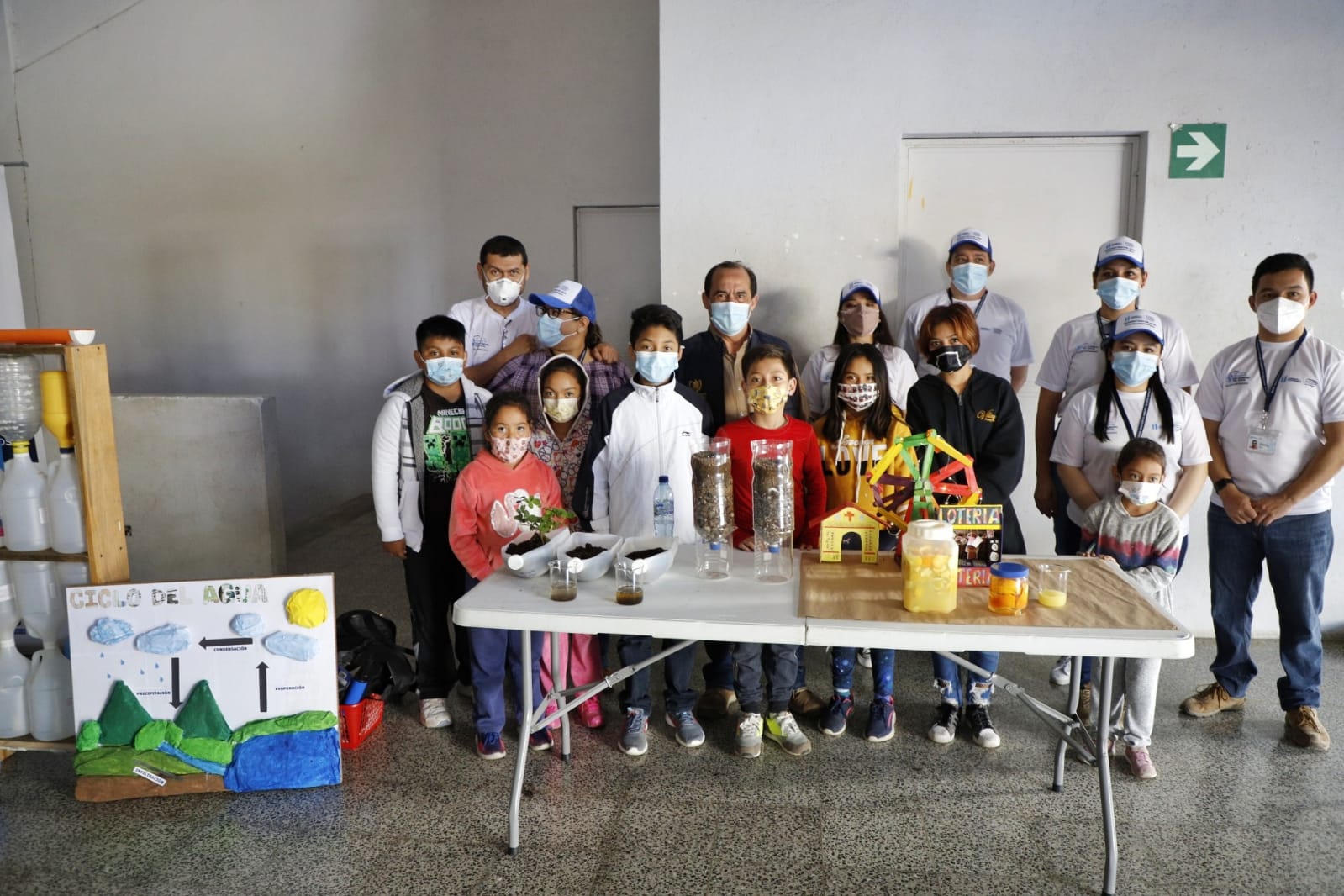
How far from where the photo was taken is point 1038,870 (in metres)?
2.36

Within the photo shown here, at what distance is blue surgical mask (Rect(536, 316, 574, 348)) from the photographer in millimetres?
3340

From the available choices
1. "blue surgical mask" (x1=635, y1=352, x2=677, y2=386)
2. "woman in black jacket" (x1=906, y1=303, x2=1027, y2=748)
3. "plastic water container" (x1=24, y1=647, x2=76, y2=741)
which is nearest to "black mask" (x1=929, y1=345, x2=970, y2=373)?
"woman in black jacket" (x1=906, y1=303, x2=1027, y2=748)

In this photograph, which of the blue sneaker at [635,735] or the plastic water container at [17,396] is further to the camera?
the blue sneaker at [635,735]

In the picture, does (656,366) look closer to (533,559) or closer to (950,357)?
(533,559)

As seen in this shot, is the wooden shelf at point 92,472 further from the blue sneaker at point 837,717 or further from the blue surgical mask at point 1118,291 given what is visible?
the blue surgical mask at point 1118,291

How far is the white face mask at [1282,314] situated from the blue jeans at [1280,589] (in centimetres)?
68

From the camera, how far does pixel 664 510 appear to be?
273 centimetres

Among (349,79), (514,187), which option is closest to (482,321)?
(514,187)

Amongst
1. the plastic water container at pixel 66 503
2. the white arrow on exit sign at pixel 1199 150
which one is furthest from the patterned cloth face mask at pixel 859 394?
the plastic water container at pixel 66 503

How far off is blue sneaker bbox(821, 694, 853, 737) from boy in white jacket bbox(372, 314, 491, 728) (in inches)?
56.0

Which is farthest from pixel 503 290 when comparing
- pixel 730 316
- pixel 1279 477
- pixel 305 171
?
pixel 305 171

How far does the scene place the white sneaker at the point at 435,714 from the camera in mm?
3297

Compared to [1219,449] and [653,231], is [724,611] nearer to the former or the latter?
[1219,449]

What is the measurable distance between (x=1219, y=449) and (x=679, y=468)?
79.5 inches
